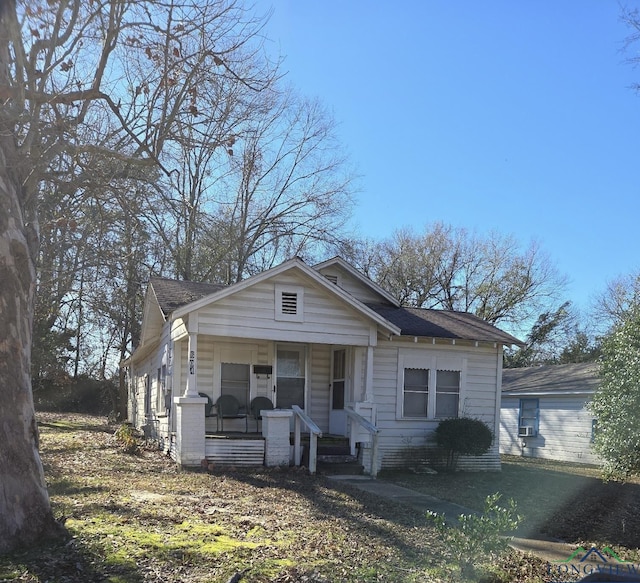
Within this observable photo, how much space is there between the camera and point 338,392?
48.7 ft

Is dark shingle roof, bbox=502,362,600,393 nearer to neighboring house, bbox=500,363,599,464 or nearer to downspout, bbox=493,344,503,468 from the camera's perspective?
neighboring house, bbox=500,363,599,464

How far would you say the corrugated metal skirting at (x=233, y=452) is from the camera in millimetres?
12117

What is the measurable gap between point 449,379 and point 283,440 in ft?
15.7

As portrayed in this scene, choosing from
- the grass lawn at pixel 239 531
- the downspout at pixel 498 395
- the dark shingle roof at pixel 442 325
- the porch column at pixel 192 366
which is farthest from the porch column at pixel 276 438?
the downspout at pixel 498 395

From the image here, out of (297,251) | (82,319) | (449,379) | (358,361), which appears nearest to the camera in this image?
(358,361)

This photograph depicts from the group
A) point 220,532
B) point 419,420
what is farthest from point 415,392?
point 220,532

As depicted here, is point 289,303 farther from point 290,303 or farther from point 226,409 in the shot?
point 226,409

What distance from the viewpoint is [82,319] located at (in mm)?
33625

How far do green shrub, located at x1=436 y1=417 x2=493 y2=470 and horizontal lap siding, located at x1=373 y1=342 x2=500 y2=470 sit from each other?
1.47ft

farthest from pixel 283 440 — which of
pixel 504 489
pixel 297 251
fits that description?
pixel 297 251

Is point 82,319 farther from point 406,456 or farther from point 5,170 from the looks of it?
point 5,170

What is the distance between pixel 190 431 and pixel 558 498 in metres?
6.90
